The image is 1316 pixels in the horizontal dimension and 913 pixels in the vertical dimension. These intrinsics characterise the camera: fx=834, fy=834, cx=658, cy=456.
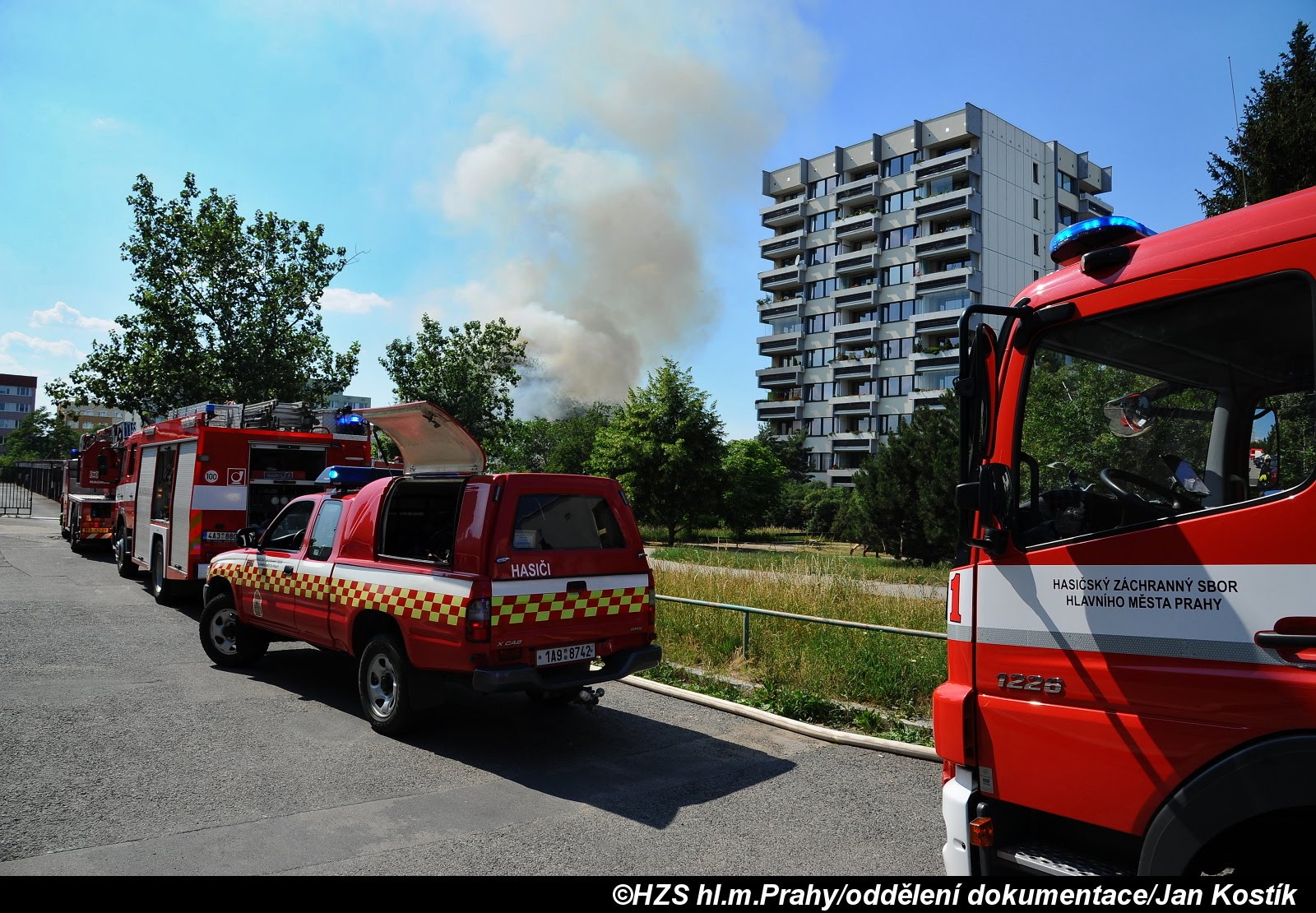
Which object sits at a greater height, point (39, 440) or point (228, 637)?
point (39, 440)

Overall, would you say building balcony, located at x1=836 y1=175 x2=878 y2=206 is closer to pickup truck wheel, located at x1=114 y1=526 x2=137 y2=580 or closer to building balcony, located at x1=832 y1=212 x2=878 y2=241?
building balcony, located at x1=832 y1=212 x2=878 y2=241

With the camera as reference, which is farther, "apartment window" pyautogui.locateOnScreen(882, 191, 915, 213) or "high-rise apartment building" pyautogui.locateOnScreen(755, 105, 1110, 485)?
"apartment window" pyautogui.locateOnScreen(882, 191, 915, 213)

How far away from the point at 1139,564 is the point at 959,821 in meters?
1.24

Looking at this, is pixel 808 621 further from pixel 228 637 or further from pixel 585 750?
pixel 228 637

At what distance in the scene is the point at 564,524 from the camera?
6.47m

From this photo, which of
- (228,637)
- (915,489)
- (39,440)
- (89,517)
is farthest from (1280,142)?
(39,440)

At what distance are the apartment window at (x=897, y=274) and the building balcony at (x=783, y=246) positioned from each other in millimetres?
10754

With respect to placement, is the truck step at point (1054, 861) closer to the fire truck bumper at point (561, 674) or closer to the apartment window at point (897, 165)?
the fire truck bumper at point (561, 674)

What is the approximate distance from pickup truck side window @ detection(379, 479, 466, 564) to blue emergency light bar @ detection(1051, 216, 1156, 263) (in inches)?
182

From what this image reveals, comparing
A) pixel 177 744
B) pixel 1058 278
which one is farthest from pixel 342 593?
pixel 1058 278

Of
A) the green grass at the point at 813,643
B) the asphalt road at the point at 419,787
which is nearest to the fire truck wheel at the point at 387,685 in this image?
the asphalt road at the point at 419,787

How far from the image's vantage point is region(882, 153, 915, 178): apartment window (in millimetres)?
71938

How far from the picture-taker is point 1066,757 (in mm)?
3066

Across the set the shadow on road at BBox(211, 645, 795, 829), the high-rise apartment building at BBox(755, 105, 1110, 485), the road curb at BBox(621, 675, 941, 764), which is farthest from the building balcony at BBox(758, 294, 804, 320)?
the shadow on road at BBox(211, 645, 795, 829)
